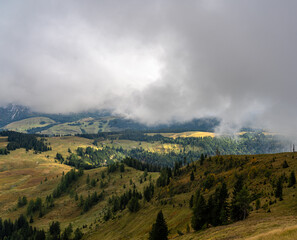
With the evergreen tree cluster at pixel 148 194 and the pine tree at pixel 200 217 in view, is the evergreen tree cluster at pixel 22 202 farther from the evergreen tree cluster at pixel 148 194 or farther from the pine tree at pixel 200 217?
the pine tree at pixel 200 217

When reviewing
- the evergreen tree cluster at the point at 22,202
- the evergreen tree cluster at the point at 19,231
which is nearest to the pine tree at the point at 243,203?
the evergreen tree cluster at the point at 19,231

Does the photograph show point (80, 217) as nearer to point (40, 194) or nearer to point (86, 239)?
point (86, 239)

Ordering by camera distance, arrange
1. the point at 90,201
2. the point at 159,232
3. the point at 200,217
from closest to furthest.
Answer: the point at 159,232 < the point at 200,217 < the point at 90,201

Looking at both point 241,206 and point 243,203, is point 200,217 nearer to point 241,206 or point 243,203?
point 241,206

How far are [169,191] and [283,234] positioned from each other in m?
96.7

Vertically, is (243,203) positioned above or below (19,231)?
above

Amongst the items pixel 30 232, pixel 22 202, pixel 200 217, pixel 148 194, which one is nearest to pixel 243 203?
pixel 200 217

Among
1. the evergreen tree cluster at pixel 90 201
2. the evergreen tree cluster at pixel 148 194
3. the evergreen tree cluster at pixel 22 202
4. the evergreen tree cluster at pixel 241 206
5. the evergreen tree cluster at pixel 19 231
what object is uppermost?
the evergreen tree cluster at pixel 241 206

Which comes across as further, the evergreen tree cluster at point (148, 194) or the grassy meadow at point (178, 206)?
the evergreen tree cluster at point (148, 194)

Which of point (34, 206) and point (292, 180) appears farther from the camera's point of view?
point (34, 206)

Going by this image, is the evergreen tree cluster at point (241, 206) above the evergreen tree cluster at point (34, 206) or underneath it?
above

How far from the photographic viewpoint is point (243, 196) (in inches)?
1747

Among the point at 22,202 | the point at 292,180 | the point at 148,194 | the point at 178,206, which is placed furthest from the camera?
the point at 22,202

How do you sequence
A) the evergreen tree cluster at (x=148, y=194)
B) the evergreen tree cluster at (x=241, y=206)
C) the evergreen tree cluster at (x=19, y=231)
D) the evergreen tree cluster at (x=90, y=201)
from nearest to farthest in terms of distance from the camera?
the evergreen tree cluster at (x=241, y=206), the evergreen tree cluster at (x=19, y=231), the evergreen tree cluster at (x=148, y=194), the evergreen tree cluster at (x=90, y=201)
